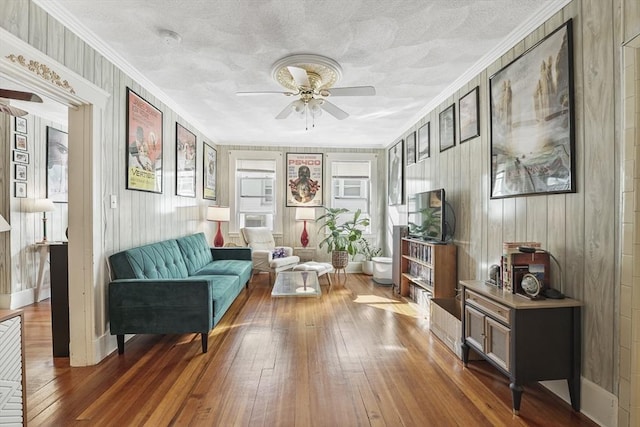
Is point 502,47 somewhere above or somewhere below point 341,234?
above

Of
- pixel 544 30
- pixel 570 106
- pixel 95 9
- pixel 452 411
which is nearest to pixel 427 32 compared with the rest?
pixel 544 30

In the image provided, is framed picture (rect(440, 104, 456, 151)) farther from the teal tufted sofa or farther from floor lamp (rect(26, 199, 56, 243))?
floor lamp (rect(26, 199, 56, 243))

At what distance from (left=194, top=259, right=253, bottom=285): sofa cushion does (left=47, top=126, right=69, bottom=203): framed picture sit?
8.19ft

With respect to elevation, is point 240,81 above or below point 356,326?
above

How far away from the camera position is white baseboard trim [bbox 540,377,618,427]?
66.4 inches

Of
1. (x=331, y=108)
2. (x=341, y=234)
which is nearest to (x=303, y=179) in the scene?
(x=341, y=234)

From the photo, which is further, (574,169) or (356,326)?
(356,326)

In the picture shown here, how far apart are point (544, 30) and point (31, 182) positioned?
19.4ft

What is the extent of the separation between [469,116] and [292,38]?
6.32 ft

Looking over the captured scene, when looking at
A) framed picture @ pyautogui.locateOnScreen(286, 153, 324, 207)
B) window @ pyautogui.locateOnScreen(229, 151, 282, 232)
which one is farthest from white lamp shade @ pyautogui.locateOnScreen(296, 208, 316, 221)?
window @ pyautogui.locateOnScreen(229, 151, 282, 232)

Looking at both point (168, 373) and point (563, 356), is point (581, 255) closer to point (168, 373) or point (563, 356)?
point (563, 356)

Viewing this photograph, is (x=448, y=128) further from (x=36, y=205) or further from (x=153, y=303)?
(x=36, y=205)

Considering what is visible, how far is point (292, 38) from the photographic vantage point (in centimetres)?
247

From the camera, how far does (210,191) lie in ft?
18.5
